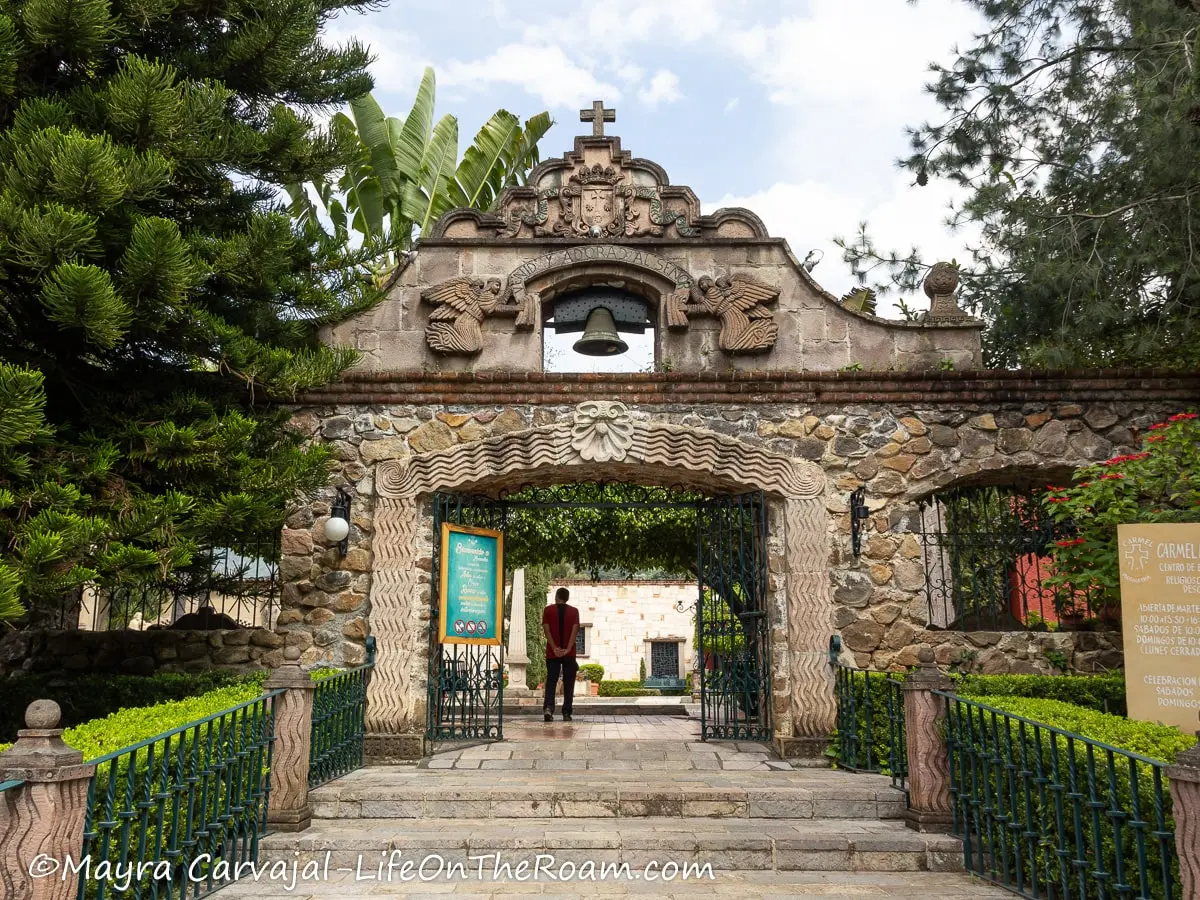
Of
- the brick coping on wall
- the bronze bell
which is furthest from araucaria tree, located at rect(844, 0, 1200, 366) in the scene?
the bronze bell

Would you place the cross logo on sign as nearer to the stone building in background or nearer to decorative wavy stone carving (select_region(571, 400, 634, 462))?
the stone building in background

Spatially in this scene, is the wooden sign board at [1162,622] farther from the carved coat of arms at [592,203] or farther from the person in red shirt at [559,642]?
the person in red shirt at [559,642]

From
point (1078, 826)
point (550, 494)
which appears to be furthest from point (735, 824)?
point (550, 494)

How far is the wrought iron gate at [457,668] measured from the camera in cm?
800

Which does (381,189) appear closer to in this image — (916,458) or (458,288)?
(458,288)

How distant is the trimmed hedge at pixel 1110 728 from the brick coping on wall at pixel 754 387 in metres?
3.11

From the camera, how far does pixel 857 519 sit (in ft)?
26.3

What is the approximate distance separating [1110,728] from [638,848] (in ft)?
8.89

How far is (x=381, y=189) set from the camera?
14.4 metres

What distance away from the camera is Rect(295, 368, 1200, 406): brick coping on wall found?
8172 mm

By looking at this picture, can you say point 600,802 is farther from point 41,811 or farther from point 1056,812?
point 41,811

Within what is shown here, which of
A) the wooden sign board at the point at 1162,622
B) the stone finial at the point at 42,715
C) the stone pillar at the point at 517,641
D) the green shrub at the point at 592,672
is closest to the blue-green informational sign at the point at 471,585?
the stone finial at the point at 42,715

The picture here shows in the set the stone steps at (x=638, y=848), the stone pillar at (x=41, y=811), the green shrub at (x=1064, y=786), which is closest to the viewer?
the stone pillar at (x=41, y=811)

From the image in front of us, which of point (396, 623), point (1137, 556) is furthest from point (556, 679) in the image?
point (1137, 556)
